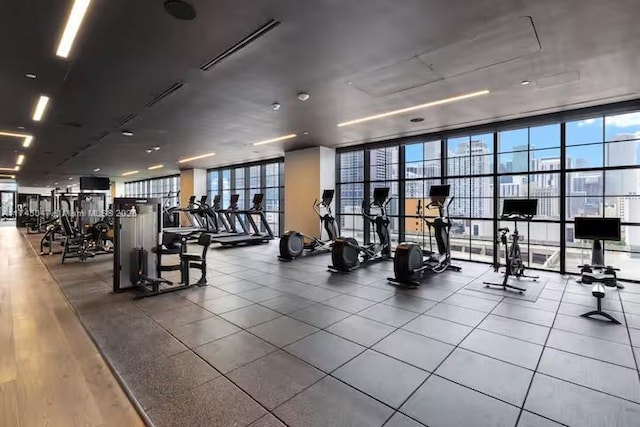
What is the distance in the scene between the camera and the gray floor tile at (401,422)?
6.53 ft

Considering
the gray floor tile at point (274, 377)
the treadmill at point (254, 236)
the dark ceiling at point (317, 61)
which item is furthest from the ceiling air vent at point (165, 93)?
the treadmill at point (254, 236)

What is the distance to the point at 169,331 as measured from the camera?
3422 millimetres

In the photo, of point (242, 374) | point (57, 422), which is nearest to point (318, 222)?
point (242, 374)

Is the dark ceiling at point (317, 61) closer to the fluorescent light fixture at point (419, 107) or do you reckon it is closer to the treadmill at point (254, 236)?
the fluorescent light fixture at point (419, 107)

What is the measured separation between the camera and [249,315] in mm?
3904

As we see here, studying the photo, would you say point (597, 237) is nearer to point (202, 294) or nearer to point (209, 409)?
point (209, 409)

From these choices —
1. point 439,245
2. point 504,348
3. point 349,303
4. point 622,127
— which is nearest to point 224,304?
point 349,303

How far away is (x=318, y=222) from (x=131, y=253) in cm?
544

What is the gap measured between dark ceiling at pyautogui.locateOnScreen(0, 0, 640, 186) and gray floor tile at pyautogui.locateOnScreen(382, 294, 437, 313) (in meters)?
3.14

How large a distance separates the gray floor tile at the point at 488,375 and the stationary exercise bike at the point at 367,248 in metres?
3.50

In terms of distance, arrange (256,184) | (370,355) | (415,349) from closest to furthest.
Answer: (370,355)
(415,349)
(256,184)

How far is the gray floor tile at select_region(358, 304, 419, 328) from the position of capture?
3.71m

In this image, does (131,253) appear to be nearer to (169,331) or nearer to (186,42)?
(169,331)

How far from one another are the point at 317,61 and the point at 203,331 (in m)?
3.44
